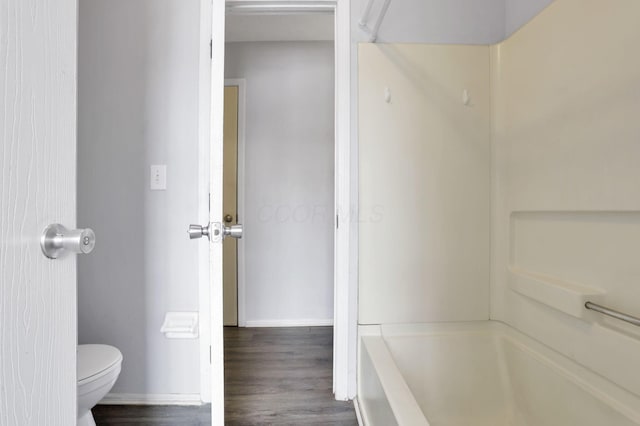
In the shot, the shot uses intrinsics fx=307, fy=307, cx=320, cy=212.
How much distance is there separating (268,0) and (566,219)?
167cm

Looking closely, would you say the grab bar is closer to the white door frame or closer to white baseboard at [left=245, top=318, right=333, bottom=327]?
the white door frame

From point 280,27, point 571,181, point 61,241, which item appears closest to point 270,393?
point 61,241

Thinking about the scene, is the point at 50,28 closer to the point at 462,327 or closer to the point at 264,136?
the point at 462,327

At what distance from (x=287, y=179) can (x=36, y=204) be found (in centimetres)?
221

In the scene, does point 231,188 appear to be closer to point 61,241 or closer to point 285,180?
point 285,180

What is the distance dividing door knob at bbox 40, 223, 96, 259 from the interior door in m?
2.13

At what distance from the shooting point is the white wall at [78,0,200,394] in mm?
1537

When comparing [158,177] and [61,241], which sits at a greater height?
[158,177]

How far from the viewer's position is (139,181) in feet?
5.09

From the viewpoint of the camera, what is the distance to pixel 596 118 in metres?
1.03

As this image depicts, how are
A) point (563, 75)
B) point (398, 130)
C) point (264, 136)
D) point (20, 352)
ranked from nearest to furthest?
point (20, 352)
point (563, 75)
point (398, 130)
point (264, 136)

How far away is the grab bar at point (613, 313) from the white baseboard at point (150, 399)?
5.69ft

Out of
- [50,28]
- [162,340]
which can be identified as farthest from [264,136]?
[50,28]

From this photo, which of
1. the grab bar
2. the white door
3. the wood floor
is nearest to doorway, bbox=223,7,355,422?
the wood floor
